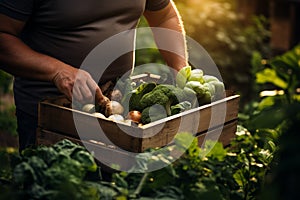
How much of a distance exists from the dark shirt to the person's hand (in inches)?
13.4

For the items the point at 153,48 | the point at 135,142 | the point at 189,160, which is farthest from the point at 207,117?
the point at 153,48

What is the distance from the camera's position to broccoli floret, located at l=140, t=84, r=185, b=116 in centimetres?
311

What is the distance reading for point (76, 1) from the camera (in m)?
3.40

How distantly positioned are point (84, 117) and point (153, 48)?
488 centimetres

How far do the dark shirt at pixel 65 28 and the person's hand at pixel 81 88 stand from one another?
1.12 ft

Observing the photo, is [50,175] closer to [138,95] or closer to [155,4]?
[138,95]

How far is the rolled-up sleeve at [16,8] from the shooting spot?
3.28 m

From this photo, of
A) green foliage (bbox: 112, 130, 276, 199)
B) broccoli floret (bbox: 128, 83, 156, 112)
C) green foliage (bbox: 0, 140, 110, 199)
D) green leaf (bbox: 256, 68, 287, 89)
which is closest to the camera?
green foliage (bbox: 0, 140, 110, 199)

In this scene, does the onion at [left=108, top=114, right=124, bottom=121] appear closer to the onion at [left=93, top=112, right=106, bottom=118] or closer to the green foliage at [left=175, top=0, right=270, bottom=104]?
the onion at [left=93, top=112, right=106, bottom=118]

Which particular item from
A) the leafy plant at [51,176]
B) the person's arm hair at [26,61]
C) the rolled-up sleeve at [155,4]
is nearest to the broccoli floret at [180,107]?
the person's arm hair at [26,61]

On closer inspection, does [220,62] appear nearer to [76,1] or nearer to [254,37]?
[254,37]

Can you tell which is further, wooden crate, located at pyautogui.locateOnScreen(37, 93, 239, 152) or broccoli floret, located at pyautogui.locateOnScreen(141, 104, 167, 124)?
broccoli floret, located at pyautogui.locateOnScreen(141, 104, 167, 124)

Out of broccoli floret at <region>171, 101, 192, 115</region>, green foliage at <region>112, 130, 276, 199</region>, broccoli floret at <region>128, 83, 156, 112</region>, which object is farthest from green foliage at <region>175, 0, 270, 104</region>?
green foliage at <region>112, 130, 276, 199</region>

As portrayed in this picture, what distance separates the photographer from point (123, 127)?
2.82 meters
